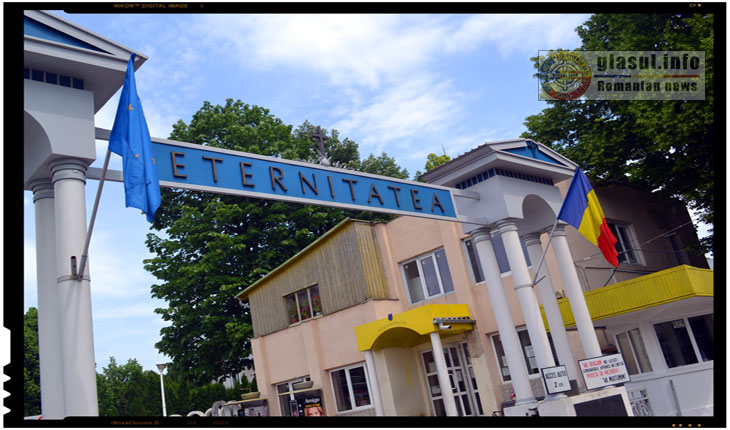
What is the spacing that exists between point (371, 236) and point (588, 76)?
353 inches

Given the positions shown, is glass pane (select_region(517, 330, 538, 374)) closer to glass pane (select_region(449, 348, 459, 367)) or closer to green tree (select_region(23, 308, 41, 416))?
glass pane (select_region(449, 348, 459, 367))

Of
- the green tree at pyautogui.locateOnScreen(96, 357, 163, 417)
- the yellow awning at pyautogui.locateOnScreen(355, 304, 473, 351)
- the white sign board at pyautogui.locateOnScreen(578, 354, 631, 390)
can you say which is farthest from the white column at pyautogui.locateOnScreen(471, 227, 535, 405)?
the green tree at pyautogui.locateOnScreen(96, 357, 163, 417)

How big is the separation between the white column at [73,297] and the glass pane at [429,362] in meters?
15.4

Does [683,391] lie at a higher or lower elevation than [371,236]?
lower

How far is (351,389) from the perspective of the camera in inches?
811

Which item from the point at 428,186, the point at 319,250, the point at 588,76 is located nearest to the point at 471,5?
the point at 428,186

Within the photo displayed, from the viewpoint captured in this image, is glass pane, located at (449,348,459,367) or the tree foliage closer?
glass pane, located at (449,348,459,367)

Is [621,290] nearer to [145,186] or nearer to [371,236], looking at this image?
[371,236]

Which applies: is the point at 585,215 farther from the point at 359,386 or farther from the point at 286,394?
the point at 286,394

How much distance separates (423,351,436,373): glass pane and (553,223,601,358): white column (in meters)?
8.55

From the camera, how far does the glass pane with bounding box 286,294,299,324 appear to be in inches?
898

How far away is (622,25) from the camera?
1942cm

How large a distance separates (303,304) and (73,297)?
55.4 feet

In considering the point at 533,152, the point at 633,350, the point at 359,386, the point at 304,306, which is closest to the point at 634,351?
the point at 633,350
